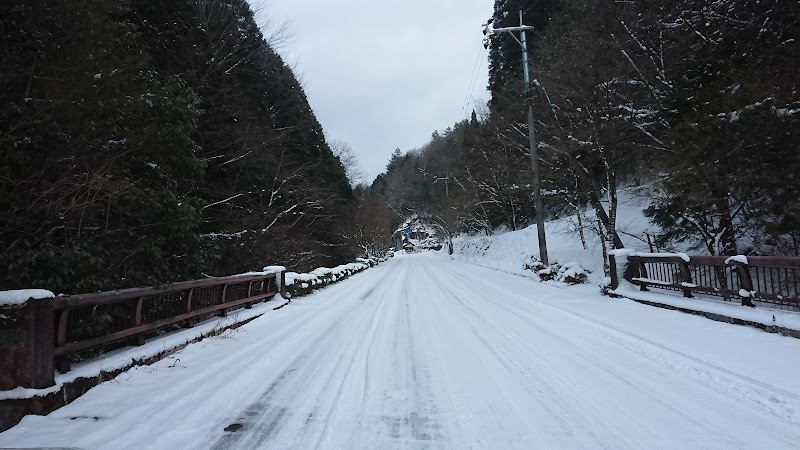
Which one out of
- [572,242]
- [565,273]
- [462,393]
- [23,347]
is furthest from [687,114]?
[572,242]

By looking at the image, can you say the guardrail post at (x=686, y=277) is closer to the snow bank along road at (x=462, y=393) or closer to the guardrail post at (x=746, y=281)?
the snow bank along road at (x=462, y=393)

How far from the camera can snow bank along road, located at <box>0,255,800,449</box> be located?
156 inches

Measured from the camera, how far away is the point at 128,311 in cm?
727

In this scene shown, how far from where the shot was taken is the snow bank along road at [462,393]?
3.96 meters

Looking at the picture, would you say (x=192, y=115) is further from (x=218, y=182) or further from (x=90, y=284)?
(x=218, y=182)

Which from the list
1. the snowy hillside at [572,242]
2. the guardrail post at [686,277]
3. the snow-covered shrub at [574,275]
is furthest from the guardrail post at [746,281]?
the snow-covered shrub at [574,275]

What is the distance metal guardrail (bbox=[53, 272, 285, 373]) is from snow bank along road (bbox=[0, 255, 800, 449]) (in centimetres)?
62

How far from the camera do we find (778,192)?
11.1 m

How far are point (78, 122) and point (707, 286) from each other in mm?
12230

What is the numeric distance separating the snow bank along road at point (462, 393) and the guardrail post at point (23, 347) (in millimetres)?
417

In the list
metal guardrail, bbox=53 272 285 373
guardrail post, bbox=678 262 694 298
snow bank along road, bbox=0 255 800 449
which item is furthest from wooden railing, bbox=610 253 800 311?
metal guardrail, bbox=53 272 285 373

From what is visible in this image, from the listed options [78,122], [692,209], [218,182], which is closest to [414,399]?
[78,122]

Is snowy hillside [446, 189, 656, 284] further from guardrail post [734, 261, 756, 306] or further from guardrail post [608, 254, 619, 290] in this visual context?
guardrail post [734, 261, 756, 306]

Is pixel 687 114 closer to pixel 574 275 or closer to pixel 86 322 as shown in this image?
pixel 574 275
